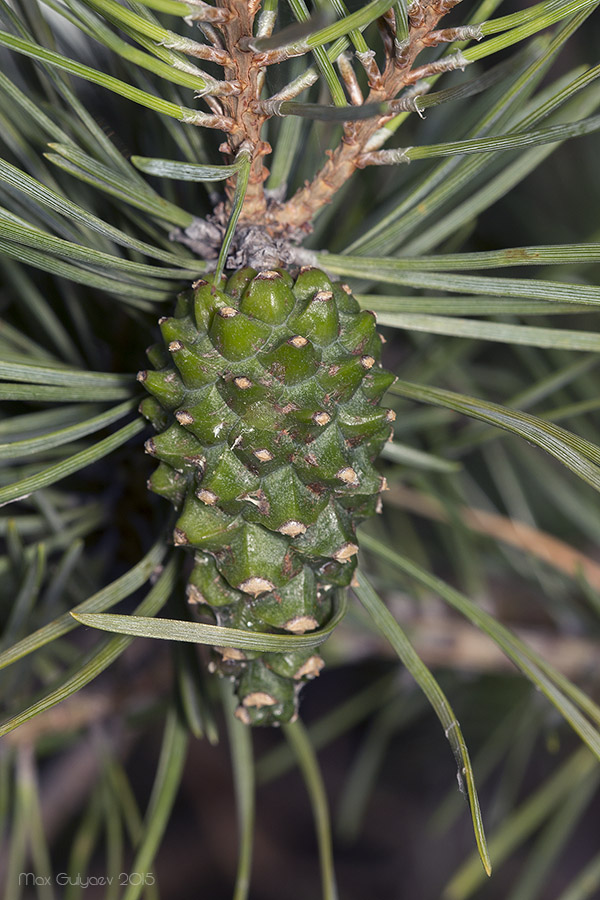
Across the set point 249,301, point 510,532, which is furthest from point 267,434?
point 510,532

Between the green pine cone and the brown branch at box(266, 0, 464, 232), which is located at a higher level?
the brown branch at box(266, 0, 464, 232)

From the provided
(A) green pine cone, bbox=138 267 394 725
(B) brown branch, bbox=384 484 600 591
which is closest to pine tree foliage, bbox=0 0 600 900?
(A) green pine cone, bbox=138 267 394 725

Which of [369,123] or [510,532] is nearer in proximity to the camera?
[369,123]

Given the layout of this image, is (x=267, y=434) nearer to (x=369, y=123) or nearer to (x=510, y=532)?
(x=369, y=123)

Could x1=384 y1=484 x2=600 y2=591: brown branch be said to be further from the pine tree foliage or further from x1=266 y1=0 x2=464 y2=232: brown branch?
x1=266 y1=0 x2=464 y2=232: brown branch

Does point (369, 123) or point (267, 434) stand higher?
point (369, 123)

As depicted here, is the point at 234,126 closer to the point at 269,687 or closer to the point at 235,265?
the point at 235,265

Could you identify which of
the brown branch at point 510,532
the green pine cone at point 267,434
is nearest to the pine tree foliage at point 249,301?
the green pine cone at point 267,434

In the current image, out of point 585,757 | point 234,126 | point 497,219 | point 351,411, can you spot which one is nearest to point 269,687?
point 351,411

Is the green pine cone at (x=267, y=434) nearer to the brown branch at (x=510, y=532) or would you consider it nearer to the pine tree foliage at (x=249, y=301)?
the pine tree foliage at (x=249, y=301)
